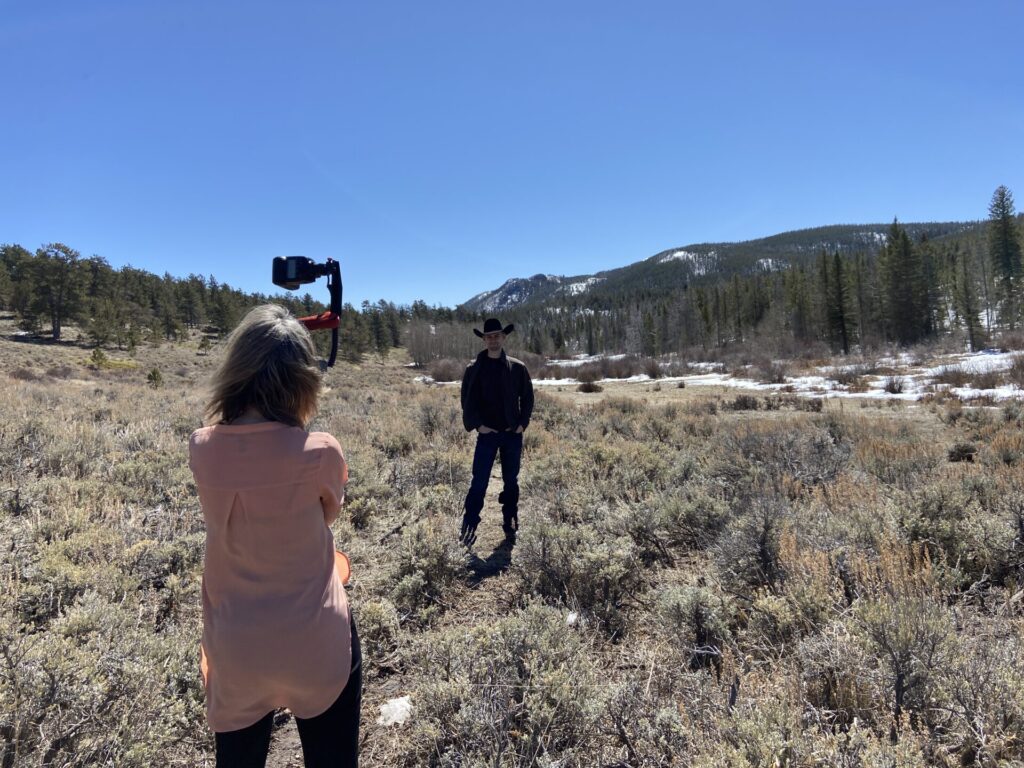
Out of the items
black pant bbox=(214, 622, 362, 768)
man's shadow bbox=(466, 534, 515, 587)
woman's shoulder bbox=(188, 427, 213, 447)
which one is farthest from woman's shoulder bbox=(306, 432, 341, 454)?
man's shadow bbox=(466, 534, 515, 587)

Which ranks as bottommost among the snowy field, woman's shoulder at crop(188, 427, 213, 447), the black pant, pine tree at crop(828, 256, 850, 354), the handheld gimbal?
the snowy field

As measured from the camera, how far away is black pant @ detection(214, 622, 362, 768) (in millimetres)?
1398

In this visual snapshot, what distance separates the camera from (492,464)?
4719 millimetres

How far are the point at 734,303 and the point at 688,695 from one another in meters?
87.9

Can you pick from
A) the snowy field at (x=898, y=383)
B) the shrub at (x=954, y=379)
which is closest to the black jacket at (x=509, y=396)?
the snowy field at (x=898, y=383)

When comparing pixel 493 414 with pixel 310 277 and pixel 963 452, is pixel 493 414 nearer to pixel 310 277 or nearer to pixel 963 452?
pixel 310 277

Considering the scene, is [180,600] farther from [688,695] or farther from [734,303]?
[734,303]

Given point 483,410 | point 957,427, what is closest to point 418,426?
point 483,410

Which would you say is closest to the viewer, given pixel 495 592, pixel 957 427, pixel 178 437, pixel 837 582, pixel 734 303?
pixel 837 582

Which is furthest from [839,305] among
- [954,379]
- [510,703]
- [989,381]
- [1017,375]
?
[510,703]

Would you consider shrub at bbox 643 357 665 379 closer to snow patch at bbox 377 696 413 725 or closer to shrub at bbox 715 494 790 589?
shrub at bbox 715 494 790 589

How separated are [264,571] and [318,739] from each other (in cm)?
59

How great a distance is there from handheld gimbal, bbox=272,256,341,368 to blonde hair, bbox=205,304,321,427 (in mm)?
199

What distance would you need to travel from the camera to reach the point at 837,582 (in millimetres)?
2881
